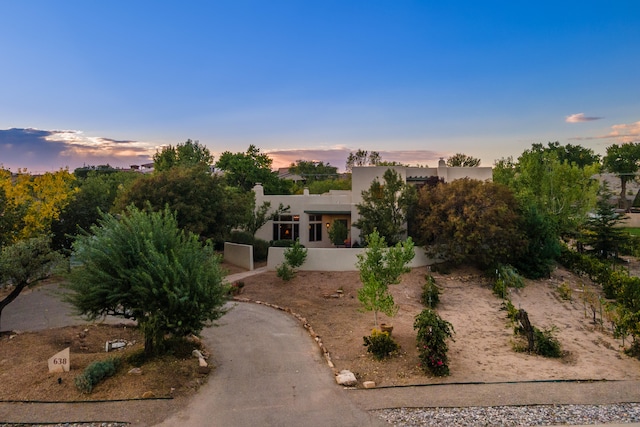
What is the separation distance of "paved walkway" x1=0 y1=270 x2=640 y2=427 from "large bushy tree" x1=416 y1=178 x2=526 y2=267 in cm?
1243

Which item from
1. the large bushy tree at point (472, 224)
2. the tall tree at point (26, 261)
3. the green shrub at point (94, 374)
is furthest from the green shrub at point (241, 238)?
the green shrub at point (94, 374)

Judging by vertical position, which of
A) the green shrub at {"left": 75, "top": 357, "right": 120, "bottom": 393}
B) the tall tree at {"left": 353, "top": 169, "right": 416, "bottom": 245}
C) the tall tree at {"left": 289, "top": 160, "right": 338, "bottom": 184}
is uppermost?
the tall tree at {"left": 289, "top": 160, "right": 338, "bottom": 184}

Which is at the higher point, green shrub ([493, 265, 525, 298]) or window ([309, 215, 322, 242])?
window ([309, 215, 322, 242])

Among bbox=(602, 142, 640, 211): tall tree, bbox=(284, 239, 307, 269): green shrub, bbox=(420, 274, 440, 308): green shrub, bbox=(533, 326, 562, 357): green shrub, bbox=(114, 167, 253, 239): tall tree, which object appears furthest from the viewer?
bbox=(602, 142, 640, 211): tall tree

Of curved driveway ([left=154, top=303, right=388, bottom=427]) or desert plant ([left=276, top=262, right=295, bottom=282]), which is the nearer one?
curved driveway ([left=154, top=303, right=388, bottom=427])

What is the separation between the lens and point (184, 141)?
51.1 meters

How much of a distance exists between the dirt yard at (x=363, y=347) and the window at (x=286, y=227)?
1032cm

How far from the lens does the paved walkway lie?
792 centimetres

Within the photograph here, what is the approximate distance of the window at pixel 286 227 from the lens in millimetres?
30156

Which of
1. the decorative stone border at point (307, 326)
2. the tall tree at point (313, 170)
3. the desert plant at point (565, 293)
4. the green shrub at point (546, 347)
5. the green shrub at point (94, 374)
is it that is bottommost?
the desert plant at point (565, 293)

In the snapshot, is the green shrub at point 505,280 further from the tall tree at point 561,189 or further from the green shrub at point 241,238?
the green shrub at point 241,238

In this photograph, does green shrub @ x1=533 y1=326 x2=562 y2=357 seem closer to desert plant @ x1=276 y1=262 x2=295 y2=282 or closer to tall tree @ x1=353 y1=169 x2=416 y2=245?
desert plant @ x1=276 y1=262 x2=295 y2=282

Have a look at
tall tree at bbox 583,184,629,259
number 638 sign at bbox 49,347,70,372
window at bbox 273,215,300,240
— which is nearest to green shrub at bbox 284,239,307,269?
window at bbox 273,215,300,240

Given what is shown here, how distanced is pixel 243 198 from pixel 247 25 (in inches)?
405
